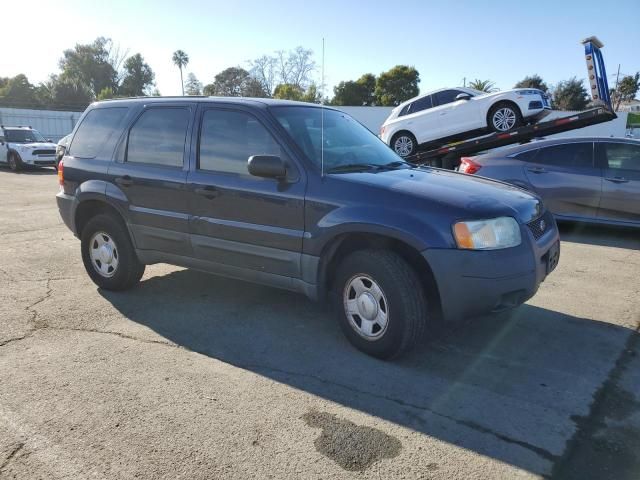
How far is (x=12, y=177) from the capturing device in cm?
1744

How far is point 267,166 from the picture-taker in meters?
3.79

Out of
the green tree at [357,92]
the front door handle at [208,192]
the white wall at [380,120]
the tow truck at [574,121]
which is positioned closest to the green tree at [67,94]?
the green tree at [357,92]

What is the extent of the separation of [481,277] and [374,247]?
2.54 feet

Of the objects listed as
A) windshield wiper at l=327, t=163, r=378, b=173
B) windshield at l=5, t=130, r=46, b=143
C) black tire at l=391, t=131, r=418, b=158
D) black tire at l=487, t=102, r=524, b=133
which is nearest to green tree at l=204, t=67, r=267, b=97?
windshield at l=5, t=130, r=46, b=143

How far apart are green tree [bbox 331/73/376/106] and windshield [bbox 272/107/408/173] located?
49786 millimetres

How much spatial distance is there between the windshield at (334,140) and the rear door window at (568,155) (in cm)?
431

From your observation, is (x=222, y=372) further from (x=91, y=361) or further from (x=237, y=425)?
(x=91, y=361)

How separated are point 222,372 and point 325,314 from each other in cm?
134

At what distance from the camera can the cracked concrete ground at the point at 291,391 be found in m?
2.62

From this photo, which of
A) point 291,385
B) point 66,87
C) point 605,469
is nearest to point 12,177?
point 291,385

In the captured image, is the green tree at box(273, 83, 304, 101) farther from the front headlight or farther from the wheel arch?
the front headlight

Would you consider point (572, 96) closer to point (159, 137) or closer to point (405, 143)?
point (405, 143)

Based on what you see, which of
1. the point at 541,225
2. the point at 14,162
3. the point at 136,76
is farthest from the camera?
the point at 136,76

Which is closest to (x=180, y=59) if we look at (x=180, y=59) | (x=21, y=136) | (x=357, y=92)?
(x=180, y=59)
